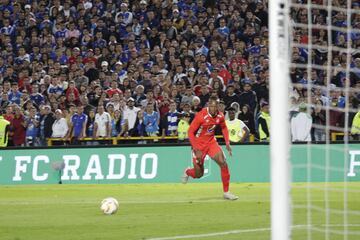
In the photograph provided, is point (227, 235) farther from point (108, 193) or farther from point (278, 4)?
point (108, 193)

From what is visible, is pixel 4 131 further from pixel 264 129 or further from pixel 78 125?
pixel 264 129

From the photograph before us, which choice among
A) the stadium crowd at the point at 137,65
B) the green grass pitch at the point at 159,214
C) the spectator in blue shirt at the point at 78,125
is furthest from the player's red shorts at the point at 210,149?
the spectator in blue shirt at the point at 78,125

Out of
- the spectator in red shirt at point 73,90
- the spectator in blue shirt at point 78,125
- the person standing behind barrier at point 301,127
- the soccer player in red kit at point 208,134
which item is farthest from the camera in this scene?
the spectator in red shirt at point 73,90

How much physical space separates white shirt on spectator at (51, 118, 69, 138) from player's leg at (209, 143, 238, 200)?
8249 millimetres

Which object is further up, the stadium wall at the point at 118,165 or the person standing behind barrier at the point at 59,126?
the person standing behind barrier at the point at 59,126

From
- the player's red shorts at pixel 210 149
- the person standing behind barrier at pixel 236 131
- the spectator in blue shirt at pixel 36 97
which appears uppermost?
the spectator in blue shirt at pixel 36 97

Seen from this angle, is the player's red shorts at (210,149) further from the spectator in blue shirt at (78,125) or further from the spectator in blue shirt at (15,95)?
the spectator in blue shirt at (15,95)

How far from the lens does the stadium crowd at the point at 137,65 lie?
88.7 feet

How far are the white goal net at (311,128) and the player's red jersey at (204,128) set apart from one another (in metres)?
1.48

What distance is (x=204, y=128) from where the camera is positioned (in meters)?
20.4

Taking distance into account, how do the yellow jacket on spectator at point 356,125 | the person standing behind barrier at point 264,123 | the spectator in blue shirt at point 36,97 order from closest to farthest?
the yellow jacket on spectator at point 356,125 → the person standing behind barrier at point 264,123 → the spectator in blue shirt at point 36,97

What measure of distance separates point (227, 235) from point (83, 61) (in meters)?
18.3

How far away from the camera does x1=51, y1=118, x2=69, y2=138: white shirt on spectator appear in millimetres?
27672

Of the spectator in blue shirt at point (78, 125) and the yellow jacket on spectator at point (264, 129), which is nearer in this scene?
the yellow jacket on spectator at point (264, 129)
